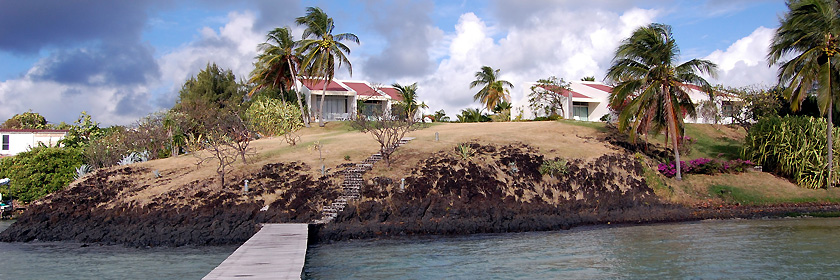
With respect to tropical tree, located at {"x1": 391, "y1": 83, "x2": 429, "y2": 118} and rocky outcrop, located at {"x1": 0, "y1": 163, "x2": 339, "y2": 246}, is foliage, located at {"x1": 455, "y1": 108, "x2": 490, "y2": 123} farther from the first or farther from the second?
rocky outcrop, located at {"x1": 0, "y1": 163, "x2": 339, "y2": 246}

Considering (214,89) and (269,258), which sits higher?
(214,89)

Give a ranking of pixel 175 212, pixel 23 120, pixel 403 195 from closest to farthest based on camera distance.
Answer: pixel 175 212 → pixel 403 195 → pixel 23 120

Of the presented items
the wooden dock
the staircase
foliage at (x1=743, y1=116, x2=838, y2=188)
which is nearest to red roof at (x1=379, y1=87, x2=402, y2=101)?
the staircase

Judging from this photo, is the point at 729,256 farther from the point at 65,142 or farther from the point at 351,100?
the point at 65,142

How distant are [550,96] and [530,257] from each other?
1533 inches

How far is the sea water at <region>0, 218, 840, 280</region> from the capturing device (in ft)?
53.2

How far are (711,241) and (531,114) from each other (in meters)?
37.6

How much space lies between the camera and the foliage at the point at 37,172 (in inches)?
1515

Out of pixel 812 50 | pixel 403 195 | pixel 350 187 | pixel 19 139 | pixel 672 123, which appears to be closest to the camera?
pixel 403 195

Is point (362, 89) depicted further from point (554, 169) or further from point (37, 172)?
point (554, 169)

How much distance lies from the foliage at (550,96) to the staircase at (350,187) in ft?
91.3

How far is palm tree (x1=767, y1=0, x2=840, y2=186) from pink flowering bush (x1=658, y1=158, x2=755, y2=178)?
3943mm

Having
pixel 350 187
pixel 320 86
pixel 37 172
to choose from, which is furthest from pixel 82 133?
pixel 350 187

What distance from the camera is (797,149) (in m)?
31.5
